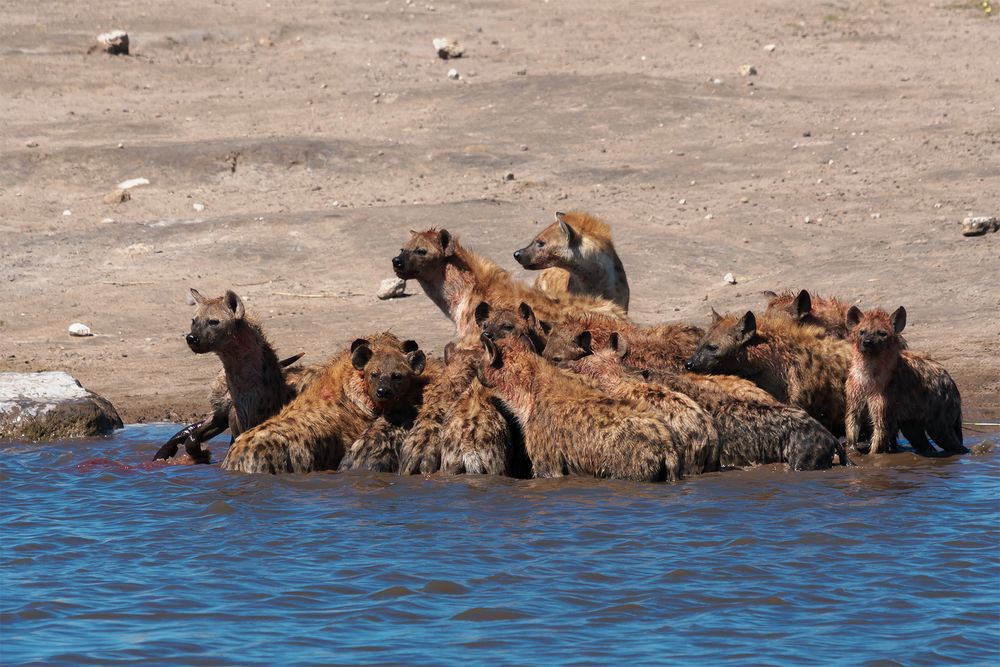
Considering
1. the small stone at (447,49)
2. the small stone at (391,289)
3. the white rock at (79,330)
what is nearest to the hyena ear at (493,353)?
the small stone at (391,289)

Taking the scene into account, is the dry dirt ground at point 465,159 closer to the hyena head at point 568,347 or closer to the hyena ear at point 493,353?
the hyena head at point 568,347

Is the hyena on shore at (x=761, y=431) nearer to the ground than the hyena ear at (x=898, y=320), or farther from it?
nearer to the ground

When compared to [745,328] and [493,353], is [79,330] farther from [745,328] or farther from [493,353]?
[745,328]

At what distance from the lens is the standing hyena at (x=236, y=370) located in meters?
8.00

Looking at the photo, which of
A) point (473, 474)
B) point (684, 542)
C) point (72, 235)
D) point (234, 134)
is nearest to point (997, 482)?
point (684, 542)

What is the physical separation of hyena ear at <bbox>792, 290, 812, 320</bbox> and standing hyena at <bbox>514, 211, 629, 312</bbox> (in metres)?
1.82

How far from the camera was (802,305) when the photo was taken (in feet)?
27.4

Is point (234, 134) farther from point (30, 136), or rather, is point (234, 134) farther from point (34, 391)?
point (34, 391)

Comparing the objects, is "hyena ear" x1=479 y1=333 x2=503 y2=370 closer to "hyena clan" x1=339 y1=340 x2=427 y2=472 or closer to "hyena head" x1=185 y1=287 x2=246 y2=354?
"hyena clan" x1=339 y1=340 x2=427 y2=472

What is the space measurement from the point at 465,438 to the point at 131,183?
7.53 metres

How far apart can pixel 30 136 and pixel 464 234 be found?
514 cm

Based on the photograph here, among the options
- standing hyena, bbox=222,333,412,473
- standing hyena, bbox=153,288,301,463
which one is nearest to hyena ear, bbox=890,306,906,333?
standing hyena, bbox=222,333,412,473

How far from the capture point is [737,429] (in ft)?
24.3

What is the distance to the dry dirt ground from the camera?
36.2 feet
